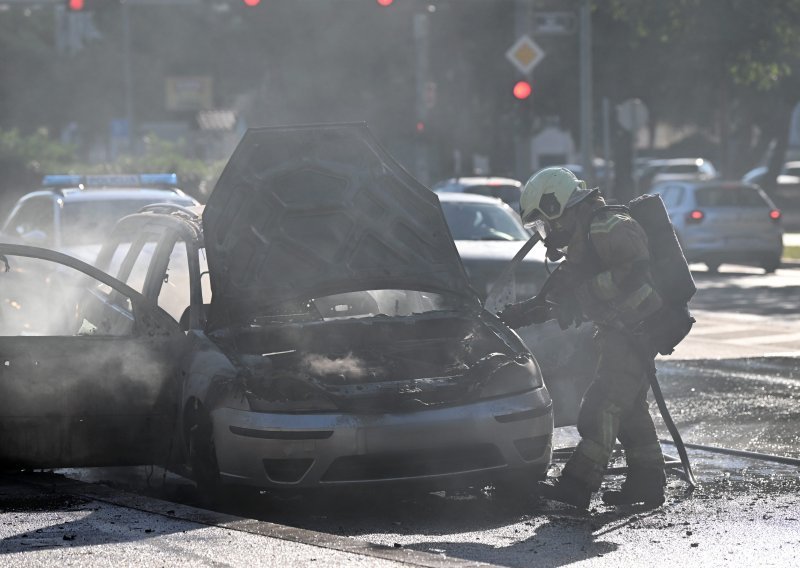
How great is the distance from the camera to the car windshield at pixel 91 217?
1530 cm

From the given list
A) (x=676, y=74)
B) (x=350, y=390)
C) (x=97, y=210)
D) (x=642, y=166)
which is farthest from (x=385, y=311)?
(x=642, y=166)

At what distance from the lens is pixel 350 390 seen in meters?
7.45

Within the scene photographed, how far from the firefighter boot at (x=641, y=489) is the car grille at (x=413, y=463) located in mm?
634

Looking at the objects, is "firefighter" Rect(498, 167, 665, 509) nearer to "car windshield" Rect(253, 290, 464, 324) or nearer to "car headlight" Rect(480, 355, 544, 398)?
"car headlight" Rect(480, 355, 544, 398)

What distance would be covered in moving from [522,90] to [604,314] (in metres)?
15.7

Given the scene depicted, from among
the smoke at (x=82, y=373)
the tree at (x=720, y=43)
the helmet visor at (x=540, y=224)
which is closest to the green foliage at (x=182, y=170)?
the tree at (x=720, y=43)

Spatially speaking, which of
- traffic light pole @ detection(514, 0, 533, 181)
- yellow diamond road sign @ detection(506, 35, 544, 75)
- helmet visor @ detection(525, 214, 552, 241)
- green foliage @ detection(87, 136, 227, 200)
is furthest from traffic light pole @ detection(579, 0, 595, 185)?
helmet visor @ detection(525, 214, 552, 241)

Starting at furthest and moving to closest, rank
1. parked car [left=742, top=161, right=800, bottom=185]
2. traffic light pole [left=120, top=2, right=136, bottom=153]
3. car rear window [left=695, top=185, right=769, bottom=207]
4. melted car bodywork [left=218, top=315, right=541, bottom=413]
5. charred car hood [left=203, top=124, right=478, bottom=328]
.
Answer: traffic light pole [left=120, top=2, right=136, bottom=153]
parked car [left=742, top=161, right=800, bottom=185]
car rear window [left=695, top=185, right=769, bottom=207]
charred car hood [left=203, top=124, right=478, bottom=328]
melted car bodywork [left=218, top=315, right=541, bottom=413]

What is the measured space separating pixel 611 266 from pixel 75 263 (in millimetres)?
2561

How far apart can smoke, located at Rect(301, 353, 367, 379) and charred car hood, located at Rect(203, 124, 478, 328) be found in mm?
433

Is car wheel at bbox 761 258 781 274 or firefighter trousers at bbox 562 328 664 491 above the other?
firefighter trousers at bbox 562 328 664 491

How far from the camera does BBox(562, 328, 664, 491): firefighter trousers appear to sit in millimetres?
7648

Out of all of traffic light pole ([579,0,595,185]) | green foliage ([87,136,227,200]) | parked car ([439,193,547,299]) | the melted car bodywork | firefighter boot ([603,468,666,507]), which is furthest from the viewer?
green foliage ([87,136,227,200])

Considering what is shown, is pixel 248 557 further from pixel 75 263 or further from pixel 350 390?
pixel 75 263
